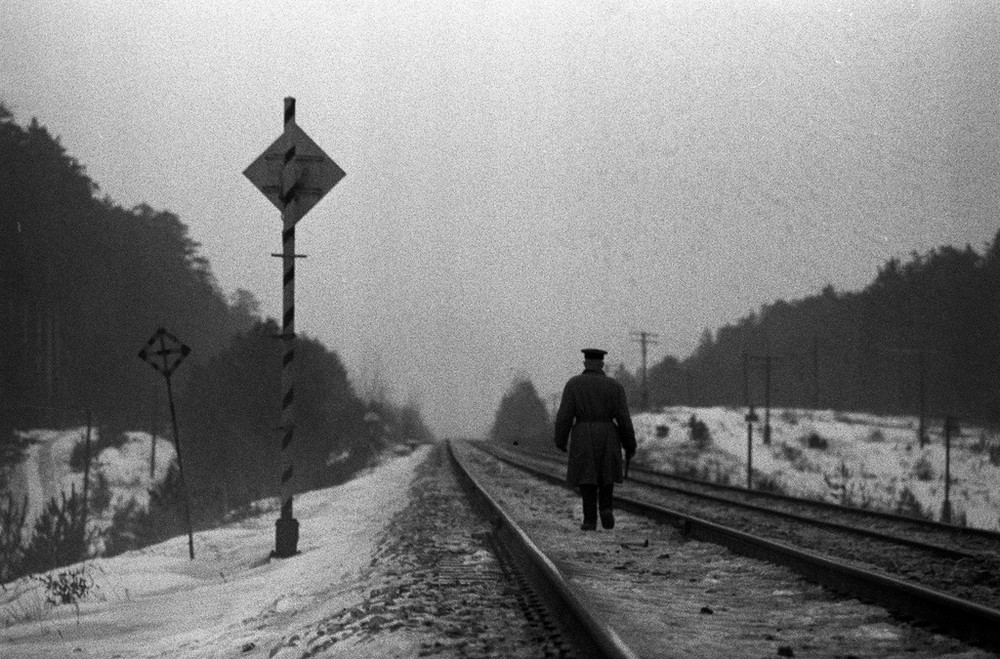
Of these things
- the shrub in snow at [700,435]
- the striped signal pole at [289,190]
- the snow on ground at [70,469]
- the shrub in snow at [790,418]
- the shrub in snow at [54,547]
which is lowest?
the snow on ground at [70,469]

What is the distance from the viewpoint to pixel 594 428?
10656 mm

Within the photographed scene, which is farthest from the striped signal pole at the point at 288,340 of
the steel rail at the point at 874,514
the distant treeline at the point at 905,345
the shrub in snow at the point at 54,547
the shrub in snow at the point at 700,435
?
the distant treeline at the point at 905,345

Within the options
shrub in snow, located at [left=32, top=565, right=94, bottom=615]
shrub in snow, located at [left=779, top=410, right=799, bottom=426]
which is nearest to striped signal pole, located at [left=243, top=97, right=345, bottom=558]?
shrub in snow, located at [left=32, top=565, right=94, bottom=615]

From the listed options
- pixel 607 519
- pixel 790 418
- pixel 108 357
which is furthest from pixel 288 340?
pixel 108 357

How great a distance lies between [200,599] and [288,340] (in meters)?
3.55

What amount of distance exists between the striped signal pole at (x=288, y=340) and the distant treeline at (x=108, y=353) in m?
28.4

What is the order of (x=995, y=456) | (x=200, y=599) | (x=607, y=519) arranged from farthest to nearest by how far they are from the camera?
(x=995, y=456) < (x=607, y=519) < (x=200, y=599)

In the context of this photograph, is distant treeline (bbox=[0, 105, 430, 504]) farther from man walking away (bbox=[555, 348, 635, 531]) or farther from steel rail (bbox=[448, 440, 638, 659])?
steel rail (bbox=[448, 440, 638, 659])

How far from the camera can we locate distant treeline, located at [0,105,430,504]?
171 feet

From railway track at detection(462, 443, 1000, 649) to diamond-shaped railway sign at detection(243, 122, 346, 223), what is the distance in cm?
548

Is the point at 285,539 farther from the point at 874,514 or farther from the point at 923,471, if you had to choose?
the point at 923,471

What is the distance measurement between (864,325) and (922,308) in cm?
940

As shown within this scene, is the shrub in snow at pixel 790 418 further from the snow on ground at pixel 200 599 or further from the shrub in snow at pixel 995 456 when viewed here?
the snow on ground at pixel 200 599

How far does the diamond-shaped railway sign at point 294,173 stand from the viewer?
1185 centimetres
